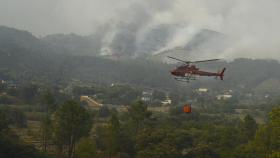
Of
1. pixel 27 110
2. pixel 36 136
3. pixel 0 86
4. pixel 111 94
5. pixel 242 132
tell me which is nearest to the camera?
pixel 242 132

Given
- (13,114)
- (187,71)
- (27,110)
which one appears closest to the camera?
(187,71)

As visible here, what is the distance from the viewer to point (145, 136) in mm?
51469

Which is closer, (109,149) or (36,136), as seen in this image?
(109,149)

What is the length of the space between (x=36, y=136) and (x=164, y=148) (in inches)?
1140

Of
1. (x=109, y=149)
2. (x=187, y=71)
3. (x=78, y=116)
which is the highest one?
(x=187, y=71)

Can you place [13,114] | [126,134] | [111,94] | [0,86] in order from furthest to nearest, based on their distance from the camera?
[111,94] < [0,86] < [13,114] < [126,134]

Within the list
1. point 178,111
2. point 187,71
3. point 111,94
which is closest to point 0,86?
point 111,94

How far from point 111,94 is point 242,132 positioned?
10320 centimetres

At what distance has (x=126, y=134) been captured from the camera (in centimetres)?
5644

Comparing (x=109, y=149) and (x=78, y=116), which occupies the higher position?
(x=78, y=116)

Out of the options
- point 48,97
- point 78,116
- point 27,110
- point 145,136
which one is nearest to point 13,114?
point 48,97

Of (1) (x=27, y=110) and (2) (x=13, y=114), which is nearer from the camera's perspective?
(2) (x=13, y=114)

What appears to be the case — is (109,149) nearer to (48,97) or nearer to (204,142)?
(204,142)

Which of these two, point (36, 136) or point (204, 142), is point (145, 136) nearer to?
point (204, 142)
